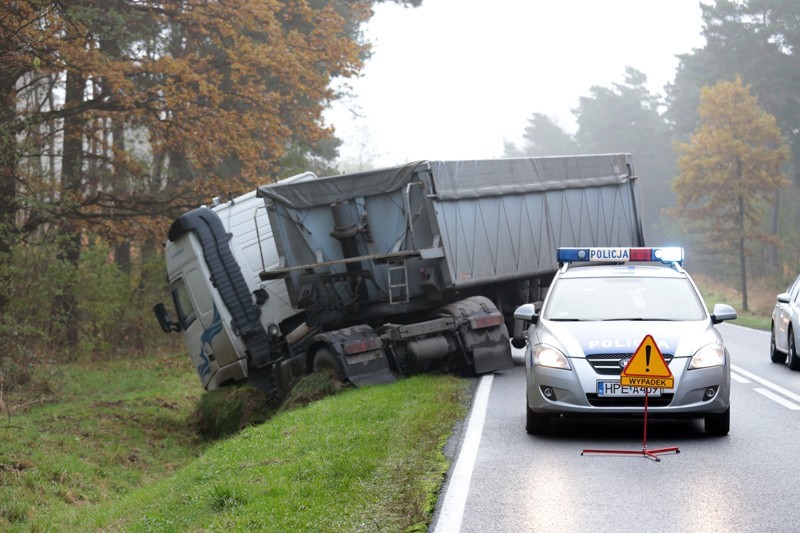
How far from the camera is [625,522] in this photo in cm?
710

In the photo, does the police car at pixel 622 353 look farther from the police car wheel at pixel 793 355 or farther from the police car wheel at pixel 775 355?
the police car wheel at pixel 775 355

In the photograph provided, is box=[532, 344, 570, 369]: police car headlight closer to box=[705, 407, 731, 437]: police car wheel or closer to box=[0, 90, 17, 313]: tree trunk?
box=[705, 407, 731, 437]: police car wheel

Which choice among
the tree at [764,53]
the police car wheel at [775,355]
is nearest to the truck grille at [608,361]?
the police car wheel at [775,355]

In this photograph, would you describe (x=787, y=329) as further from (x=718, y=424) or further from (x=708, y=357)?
(x=708, y=357)

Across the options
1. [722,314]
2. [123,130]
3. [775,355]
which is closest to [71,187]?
[123,130]

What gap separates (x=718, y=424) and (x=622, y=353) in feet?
3.81

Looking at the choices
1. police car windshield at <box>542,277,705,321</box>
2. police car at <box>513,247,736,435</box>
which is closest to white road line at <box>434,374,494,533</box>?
police car at <box>513,247,736,435</box>

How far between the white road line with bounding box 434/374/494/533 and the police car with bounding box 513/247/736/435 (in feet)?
2.24

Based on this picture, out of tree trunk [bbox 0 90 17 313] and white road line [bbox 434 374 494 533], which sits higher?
tree trunk [bbox 0 90 17 313]

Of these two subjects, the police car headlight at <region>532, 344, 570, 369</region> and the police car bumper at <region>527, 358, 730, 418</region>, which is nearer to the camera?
the police car bumper at <region>527, 358, 730, 418</region>

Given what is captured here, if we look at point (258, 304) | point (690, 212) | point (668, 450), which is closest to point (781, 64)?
point (690, 212)

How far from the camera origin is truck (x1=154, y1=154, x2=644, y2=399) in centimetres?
1647

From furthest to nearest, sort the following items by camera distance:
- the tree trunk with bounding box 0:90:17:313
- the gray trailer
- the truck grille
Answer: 1. the tree trunk with bounding box 0:90:17:313
2. the gray trailer
3. the truck grille

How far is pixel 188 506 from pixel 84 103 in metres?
15.0
